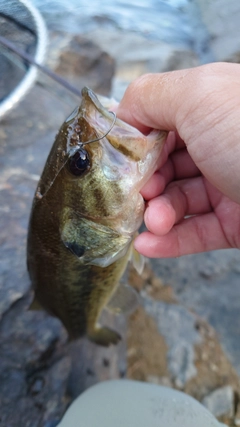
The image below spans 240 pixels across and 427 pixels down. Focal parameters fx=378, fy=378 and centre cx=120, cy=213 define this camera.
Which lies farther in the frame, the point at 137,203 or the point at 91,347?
the point at 91,347

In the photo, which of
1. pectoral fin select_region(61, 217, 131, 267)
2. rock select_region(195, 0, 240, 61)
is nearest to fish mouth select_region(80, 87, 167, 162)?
pectoral fin select_region(61, 217, 131, 267)

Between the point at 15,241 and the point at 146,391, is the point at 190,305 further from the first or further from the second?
the point at 15,241

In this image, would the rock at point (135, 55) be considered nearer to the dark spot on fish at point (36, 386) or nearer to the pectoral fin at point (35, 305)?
the pectoral fin at point (35, 305)

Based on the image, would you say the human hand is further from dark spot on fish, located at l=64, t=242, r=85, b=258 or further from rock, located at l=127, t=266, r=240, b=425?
rock, located at l=127, t=266, r=240, b=425

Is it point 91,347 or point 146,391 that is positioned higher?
point 91,347

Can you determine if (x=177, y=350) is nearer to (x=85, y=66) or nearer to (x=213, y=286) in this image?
(x=213, y=286)

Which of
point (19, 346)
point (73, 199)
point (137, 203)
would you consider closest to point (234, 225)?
point (137, 203)

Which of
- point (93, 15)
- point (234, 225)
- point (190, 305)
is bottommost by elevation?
point (190, 305)
